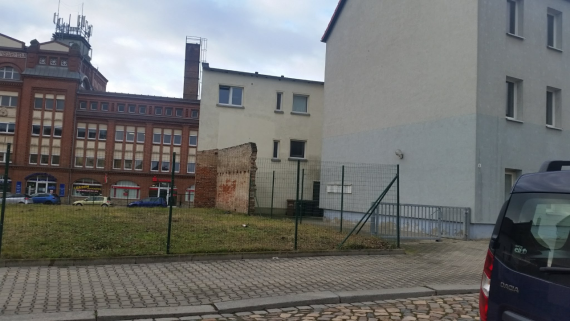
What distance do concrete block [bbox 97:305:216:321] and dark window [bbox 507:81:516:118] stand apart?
48.5 feet

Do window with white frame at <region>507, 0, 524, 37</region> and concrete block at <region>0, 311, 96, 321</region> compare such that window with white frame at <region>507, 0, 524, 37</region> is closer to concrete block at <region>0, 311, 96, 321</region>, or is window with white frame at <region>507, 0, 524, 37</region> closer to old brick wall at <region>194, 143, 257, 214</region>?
old brick wall at <region>194, 143, 257, 214</region>

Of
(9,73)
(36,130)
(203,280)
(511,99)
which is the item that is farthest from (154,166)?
(203,280)

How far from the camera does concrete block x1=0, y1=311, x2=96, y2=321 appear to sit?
17.9ft

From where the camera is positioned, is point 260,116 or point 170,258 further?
point 260,116

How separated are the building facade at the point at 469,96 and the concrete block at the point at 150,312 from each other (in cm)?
1191

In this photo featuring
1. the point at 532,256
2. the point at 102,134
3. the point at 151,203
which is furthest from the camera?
the point at 102,134

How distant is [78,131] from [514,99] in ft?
176

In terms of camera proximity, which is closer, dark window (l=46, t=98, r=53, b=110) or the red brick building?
the red brick building

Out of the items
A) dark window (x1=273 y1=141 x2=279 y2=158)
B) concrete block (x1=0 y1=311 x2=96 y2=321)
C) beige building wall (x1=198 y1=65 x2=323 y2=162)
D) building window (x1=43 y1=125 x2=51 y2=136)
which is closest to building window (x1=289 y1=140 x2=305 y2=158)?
beige building wall (x1=198 y1=65 x2=323 y2=162)

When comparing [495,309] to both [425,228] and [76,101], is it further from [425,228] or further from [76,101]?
[76,101]

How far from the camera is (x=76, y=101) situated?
190ft

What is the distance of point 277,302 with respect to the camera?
21.3 ft

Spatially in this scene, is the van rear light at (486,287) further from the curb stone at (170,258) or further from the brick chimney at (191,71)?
the brick chimney at (191,71)

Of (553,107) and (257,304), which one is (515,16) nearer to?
(553,107)
